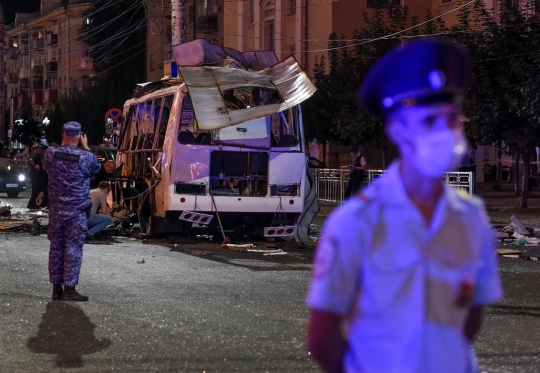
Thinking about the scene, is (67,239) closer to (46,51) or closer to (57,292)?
(57,292)

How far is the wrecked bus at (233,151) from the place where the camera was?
16.1m

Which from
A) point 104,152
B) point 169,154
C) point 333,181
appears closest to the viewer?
point 169,154

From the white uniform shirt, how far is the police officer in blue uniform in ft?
24.3

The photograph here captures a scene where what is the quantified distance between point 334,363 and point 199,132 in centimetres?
1417

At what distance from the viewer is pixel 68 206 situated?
977cm

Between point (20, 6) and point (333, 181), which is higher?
point (20, 6)

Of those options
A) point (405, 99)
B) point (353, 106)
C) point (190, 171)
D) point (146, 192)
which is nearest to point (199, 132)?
point (190, 171)

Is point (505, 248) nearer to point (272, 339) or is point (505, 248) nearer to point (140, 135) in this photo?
point (140, 135)

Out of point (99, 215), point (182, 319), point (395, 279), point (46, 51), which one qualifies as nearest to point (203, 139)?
point (99, 215)

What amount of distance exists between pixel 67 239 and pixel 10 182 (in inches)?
1025

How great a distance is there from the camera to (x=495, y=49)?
90.5 ft

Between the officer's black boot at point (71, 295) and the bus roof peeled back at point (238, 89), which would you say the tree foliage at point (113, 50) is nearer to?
the bus roof peeled back at point (238, 89)

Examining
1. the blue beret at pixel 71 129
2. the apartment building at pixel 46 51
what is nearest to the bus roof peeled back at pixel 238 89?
the blue beret at pixel 71 129

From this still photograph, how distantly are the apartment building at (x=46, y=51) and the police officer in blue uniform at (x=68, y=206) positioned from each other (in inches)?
2966
